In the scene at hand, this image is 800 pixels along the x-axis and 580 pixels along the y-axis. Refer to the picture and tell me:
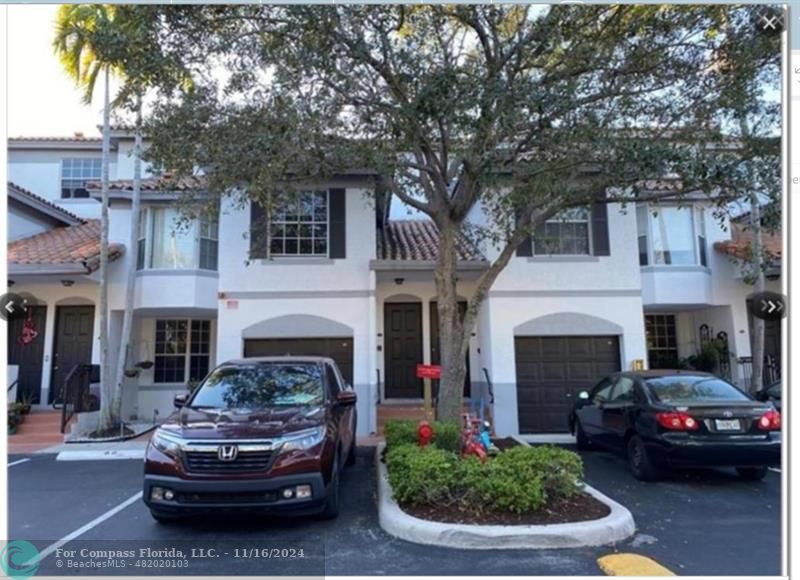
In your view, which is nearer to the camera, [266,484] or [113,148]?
[266,484]

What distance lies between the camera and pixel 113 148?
51.6ft

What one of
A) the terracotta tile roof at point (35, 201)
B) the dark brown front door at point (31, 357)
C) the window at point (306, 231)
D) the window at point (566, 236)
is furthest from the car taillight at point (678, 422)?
the terracotta tile roof at point (35, 201)

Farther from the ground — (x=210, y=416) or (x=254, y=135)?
(x=254, y=135)

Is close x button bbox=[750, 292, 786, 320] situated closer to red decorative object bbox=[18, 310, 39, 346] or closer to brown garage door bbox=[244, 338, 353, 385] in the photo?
brown garage door bbox=[244, 338, 353, 385]

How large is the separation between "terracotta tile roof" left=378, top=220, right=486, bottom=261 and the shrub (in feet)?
19.7

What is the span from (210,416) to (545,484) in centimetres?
379

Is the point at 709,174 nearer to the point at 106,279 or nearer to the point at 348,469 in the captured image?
the point at 348,469

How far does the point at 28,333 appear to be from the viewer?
12.2m

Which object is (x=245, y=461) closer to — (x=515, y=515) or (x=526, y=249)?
(x=515, y=515)

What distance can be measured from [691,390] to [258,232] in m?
8.93

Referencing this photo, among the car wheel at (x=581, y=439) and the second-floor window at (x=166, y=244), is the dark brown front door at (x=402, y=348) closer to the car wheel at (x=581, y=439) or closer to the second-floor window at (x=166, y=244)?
the car wheel at (x=581, y=439)

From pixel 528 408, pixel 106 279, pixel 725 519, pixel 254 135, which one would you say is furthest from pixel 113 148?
pixel 725 519

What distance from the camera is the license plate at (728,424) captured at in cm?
714

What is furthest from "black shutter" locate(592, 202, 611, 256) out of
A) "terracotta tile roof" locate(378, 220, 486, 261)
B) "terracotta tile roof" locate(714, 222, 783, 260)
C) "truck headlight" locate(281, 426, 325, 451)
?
"truck headlight" locate(281, 426, 325, 451)
